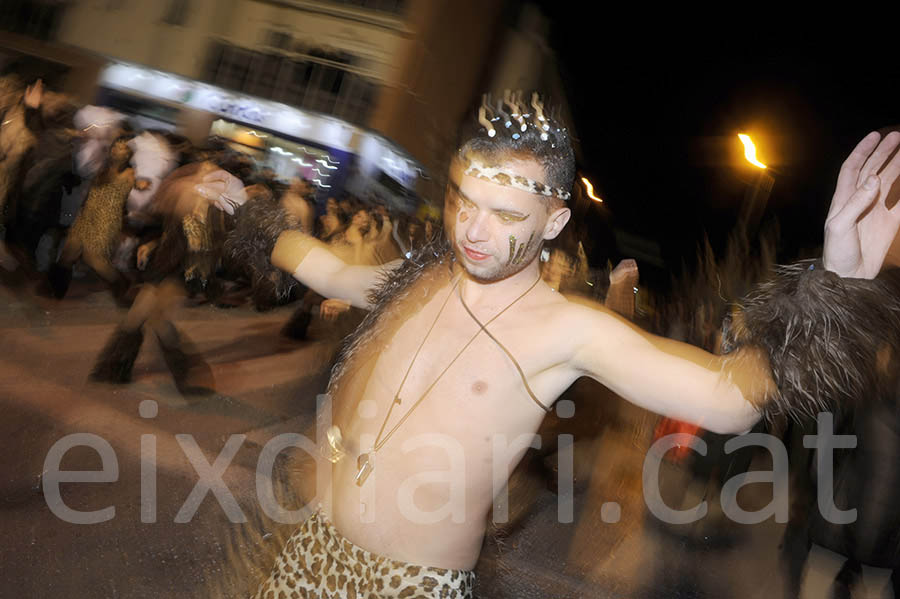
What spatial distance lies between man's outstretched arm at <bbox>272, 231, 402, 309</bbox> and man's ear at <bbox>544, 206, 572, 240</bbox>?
617 mm

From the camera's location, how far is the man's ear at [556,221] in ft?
6.72

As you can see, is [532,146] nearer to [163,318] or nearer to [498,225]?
[498,225]

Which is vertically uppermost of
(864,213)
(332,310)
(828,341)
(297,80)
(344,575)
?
(864,213)

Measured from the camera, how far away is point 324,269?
253cm

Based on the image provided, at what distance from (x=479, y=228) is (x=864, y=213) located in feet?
3.13

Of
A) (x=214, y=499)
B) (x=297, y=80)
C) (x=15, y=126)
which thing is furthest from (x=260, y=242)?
(x=297, y=80)

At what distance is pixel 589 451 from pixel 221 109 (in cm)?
1534

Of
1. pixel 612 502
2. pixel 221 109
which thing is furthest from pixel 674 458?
pixel 221 109

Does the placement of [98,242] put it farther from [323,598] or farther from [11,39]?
[11,39]

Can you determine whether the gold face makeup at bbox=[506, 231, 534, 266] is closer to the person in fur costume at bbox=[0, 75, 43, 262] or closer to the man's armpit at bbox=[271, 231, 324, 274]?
the man's armpit at bbox=[271, 231, 324, 274]

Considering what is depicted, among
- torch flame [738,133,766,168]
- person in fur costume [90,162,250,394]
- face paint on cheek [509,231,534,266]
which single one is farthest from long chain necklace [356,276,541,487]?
torch flame [738,133,766,168]

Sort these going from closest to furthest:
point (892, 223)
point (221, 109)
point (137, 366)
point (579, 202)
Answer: point (892, 223), point (579, 202), point (137, 366), point (221, 109)

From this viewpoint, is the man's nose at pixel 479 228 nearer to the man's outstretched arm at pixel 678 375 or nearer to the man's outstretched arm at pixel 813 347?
the man's outstretched arm at pixel 678 375

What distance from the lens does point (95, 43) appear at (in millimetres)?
20438
